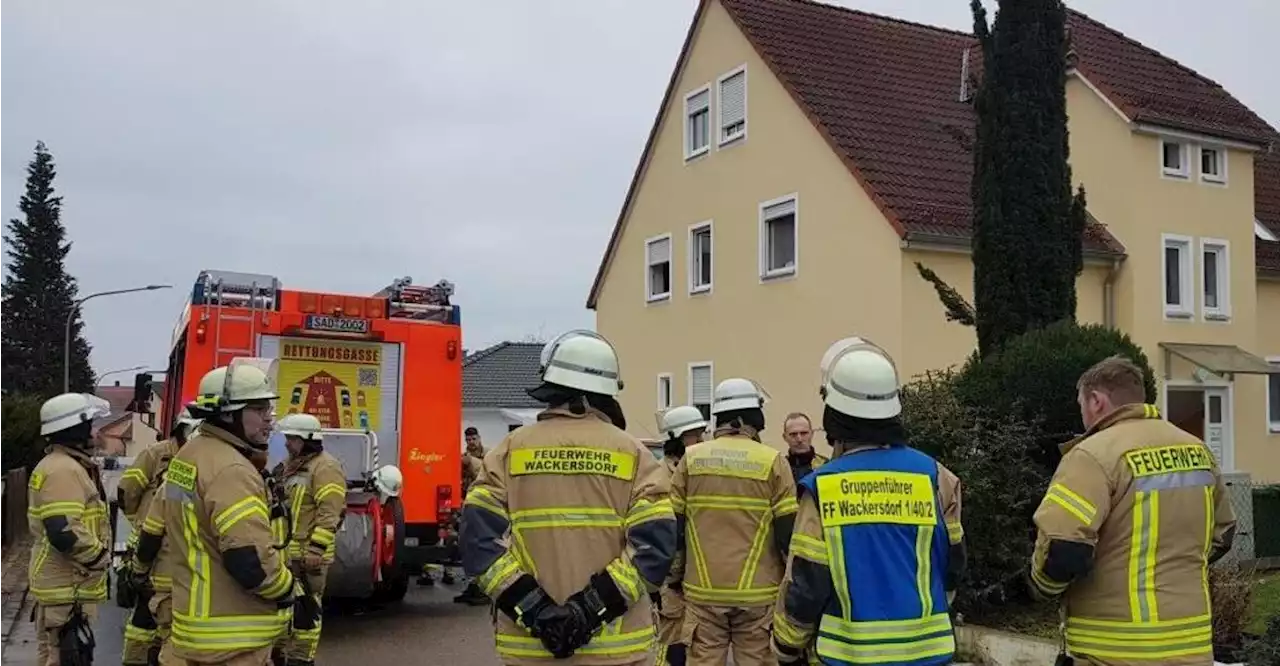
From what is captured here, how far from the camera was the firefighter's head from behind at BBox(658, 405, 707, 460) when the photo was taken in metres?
7.73

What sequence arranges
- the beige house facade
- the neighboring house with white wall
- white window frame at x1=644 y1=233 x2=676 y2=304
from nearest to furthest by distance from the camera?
the beige house facade, white window frame at x1=644 y1=233 x2=676 y2=304, the neighboring house with white wall

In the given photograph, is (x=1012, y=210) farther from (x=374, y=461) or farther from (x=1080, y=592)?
(x=1080, y=592)

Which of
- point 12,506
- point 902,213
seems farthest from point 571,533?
point 12,506

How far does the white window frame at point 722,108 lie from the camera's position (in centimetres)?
2105

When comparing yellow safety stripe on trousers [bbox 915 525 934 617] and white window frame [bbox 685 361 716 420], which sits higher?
white window frame [bbox 685 361 716 420]

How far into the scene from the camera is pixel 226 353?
10484 millimetres

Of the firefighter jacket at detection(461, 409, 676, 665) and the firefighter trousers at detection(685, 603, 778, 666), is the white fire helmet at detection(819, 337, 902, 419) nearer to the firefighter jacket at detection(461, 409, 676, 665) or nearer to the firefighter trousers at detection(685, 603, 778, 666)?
the firefighter jacket at detection(461, 409, 676, 665)

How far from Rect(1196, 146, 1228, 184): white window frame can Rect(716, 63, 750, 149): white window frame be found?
7476 millimetres

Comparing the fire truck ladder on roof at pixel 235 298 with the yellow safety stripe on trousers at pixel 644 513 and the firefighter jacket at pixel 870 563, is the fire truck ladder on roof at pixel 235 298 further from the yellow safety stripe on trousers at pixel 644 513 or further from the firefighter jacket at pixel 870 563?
the firefighter jacket at pixel 870 563

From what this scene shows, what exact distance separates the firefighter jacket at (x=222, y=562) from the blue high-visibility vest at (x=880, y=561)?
88.1 inches

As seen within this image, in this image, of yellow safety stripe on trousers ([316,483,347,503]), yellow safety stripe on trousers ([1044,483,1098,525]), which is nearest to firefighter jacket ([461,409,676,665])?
yellow safety stripe on trousers ([1044,483,1098,525])

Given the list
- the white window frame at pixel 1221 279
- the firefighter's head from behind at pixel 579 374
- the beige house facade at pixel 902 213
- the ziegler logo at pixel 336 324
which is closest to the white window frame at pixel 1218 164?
the beige house facade at pixel 902 213

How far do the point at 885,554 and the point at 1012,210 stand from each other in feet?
33.1

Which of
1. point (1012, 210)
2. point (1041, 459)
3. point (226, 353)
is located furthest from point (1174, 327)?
point (226, 353)
